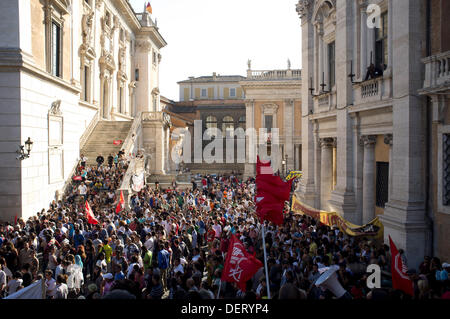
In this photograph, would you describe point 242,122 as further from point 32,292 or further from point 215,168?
point 32,292

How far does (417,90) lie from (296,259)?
19.9 ft

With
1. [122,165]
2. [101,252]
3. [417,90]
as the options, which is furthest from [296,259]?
[122,165]

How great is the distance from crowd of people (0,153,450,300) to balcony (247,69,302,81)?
1292 inches

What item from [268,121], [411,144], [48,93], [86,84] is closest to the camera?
[411,144]

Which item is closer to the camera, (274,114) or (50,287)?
(50,287)

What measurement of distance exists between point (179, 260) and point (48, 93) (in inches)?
580

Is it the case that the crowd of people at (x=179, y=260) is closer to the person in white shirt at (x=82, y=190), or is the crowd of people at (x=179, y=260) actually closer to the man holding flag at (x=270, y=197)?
the man holding flag at (x=270, y=197)

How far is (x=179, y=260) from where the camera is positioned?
11141 millimetres

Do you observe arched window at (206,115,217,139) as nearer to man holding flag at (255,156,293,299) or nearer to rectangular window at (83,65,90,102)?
rectangular window at (83,65,90,102)

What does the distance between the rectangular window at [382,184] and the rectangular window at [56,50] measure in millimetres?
17947

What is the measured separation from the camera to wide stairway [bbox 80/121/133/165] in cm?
3206

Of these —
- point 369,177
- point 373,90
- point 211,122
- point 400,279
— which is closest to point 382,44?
point 373,90

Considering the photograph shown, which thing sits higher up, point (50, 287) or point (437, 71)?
point (437, 71)

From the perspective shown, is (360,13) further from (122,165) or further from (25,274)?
(122,165)
